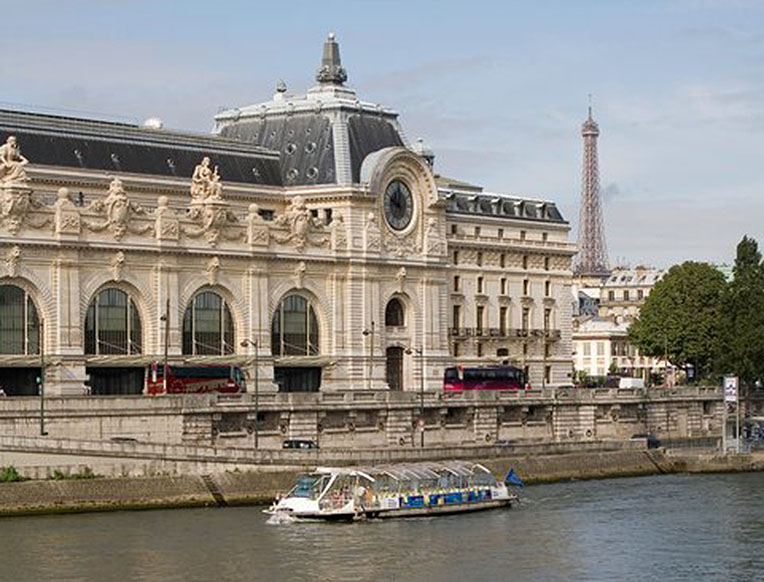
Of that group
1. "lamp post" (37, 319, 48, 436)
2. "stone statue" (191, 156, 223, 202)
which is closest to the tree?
"stone statue" (191, 156, 223, 202)

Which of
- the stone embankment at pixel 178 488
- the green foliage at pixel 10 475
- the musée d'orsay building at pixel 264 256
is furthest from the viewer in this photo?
the musée d'orsay building at pixel 264 256

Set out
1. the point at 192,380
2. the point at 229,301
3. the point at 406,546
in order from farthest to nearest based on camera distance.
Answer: the point at 229,301 < the point at 192,380 < the point at 406,546

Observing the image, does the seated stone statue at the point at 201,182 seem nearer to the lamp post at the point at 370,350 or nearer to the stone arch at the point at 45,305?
the stone arch at the point at 45,305

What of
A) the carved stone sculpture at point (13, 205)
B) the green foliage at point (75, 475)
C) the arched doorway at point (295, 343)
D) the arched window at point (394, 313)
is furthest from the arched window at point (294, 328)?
the green foliage at point (75, 475)

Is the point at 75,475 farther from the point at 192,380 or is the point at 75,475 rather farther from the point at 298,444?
the point at 192,380

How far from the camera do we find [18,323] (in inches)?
4237

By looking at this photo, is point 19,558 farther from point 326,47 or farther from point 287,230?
point 326,47

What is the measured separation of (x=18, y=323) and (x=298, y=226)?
68.8ft

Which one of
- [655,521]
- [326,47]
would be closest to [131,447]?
[655,521]

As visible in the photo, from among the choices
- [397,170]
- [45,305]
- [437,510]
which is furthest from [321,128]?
[437,510]

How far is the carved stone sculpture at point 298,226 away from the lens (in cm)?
12219

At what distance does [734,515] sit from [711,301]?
64.8 m

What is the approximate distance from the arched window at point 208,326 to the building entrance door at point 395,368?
1484 cm

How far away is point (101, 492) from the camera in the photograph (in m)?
86.4
